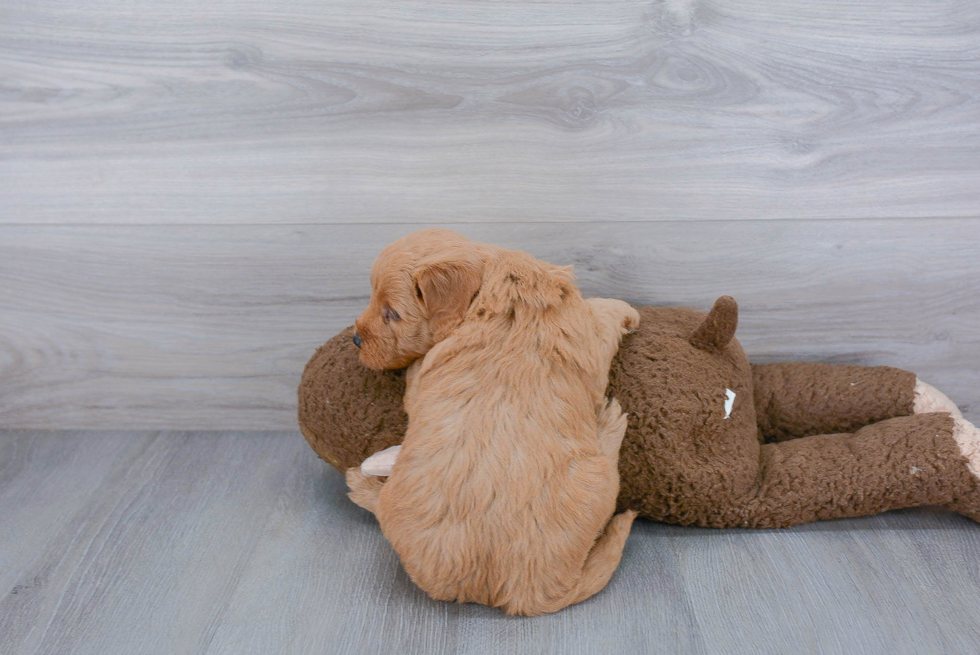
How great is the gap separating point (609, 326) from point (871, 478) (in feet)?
1.51

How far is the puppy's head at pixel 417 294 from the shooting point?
36.9 inches

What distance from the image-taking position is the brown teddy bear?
108cm

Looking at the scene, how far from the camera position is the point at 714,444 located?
1103 mm

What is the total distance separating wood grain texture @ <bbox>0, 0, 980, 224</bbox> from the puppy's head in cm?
33

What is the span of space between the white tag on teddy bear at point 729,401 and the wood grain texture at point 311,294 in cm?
26

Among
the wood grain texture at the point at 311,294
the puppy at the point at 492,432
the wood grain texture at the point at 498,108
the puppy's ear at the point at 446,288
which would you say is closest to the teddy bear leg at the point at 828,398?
the wood grain texture at the point at 311,294

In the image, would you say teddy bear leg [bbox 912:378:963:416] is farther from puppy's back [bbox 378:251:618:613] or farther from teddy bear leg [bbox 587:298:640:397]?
puppy's back [bbox 378:251:618:613]

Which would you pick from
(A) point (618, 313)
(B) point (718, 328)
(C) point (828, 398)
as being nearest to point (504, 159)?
(A) point (618, 313)

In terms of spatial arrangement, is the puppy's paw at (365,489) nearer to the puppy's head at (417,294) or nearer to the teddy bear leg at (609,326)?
the puppy's head at (417,294)

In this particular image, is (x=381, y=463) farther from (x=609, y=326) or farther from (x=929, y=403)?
(x=929, y=403)

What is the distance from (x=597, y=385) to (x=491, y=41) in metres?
0.62

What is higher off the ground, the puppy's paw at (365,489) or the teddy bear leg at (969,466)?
the teddy bear leg at (969,466)

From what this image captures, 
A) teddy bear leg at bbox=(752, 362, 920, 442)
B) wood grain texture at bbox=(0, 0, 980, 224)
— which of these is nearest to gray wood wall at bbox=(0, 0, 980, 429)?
wood grain texture at bbox=(0, 0, 980, 224)

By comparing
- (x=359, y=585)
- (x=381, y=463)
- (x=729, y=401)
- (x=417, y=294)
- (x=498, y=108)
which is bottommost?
(x=359, y=585)
